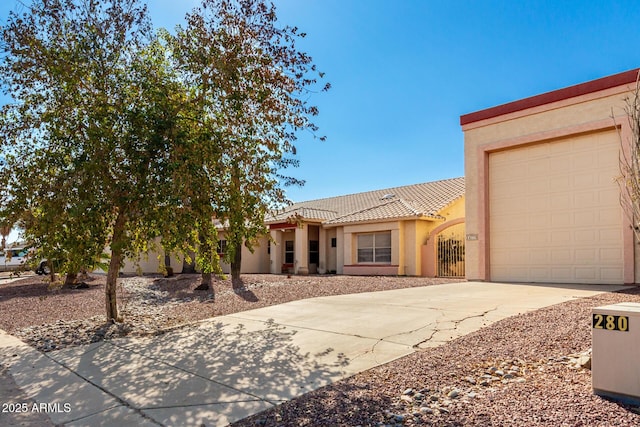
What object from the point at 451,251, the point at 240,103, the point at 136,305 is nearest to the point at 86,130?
the point at 240,103

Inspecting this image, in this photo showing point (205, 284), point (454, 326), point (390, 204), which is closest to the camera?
point (454, 326)

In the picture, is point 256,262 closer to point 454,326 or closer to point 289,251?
point 289,251

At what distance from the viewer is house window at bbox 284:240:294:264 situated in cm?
2623

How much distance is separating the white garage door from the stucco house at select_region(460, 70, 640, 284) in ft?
0.09

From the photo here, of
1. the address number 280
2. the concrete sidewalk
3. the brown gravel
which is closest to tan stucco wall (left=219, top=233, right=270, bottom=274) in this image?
the brown gravel

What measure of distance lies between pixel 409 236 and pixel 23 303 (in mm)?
14797

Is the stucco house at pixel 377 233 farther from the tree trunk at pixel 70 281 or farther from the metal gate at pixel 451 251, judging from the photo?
the tree trunk at pixel 70 281

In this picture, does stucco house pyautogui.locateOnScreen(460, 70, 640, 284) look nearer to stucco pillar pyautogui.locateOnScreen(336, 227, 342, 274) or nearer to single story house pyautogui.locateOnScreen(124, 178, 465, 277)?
single story house pyautogui.locateOnScreen(124, 178, 465, 277)

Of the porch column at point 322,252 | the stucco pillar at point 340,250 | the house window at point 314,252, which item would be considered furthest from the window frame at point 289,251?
the stucco pillar at point 340,250

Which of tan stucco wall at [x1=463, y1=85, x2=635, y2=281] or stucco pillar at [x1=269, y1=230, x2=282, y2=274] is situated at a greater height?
tan stucco wall at [x1=463, y1=85, x2=635, y2=281]

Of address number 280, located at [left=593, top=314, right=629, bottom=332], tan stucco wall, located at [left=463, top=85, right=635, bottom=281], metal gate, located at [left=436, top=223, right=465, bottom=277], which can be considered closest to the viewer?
address number 280, located at [left=593, top=314, right=629, bottom=332]

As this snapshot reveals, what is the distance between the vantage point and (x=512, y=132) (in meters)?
15.1

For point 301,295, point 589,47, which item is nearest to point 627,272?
A: point 589,47

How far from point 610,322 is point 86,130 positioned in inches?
295
